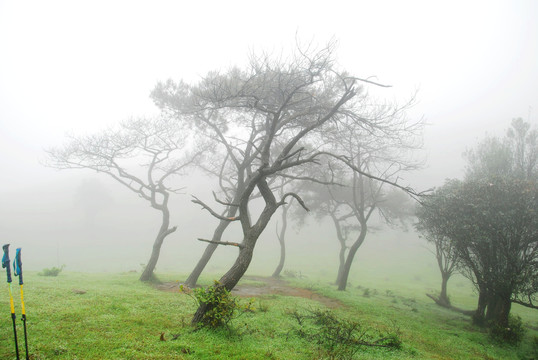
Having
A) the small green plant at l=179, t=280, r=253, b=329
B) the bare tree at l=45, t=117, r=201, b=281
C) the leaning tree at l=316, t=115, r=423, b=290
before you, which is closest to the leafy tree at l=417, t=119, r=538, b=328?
the leaning tree at l=316, t=115, r=423, b=290

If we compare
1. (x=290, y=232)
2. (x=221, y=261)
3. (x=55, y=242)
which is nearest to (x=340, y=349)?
(x=221, y=261)

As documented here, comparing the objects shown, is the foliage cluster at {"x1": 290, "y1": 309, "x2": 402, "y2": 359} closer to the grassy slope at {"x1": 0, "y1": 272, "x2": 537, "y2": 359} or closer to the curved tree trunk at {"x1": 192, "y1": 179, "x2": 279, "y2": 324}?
the grassy slope at {"x1": 0, "y1": 272, "x2": 537, "y2": 359}

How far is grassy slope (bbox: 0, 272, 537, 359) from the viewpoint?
17.5 feet

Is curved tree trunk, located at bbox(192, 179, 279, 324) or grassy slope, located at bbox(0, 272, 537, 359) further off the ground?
curved tree trunk, located at bbox(192, 179, 279, 324)

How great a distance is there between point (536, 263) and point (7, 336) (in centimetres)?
1481

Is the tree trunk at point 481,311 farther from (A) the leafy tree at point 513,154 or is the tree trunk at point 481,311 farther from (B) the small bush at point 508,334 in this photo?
(A) the leafy tree at point 513,154

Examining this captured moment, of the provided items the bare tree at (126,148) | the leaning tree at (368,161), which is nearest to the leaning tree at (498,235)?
the leaning tree at (368,161)

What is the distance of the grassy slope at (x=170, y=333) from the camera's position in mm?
5340

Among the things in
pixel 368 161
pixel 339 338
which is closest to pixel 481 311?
pixel 339 338

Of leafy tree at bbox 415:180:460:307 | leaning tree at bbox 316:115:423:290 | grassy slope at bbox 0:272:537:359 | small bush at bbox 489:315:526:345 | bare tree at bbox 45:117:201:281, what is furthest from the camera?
bare tree at bbox 45:117:201:281

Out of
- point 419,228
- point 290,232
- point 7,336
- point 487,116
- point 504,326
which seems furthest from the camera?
point 487,116

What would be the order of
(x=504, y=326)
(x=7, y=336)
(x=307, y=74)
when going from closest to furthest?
1. (x=7, y=336)
2. (x=307, y=74)
3. (x=504, y=326)

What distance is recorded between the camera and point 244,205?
340 inches

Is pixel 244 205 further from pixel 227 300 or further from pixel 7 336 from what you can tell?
pixel 7 336
